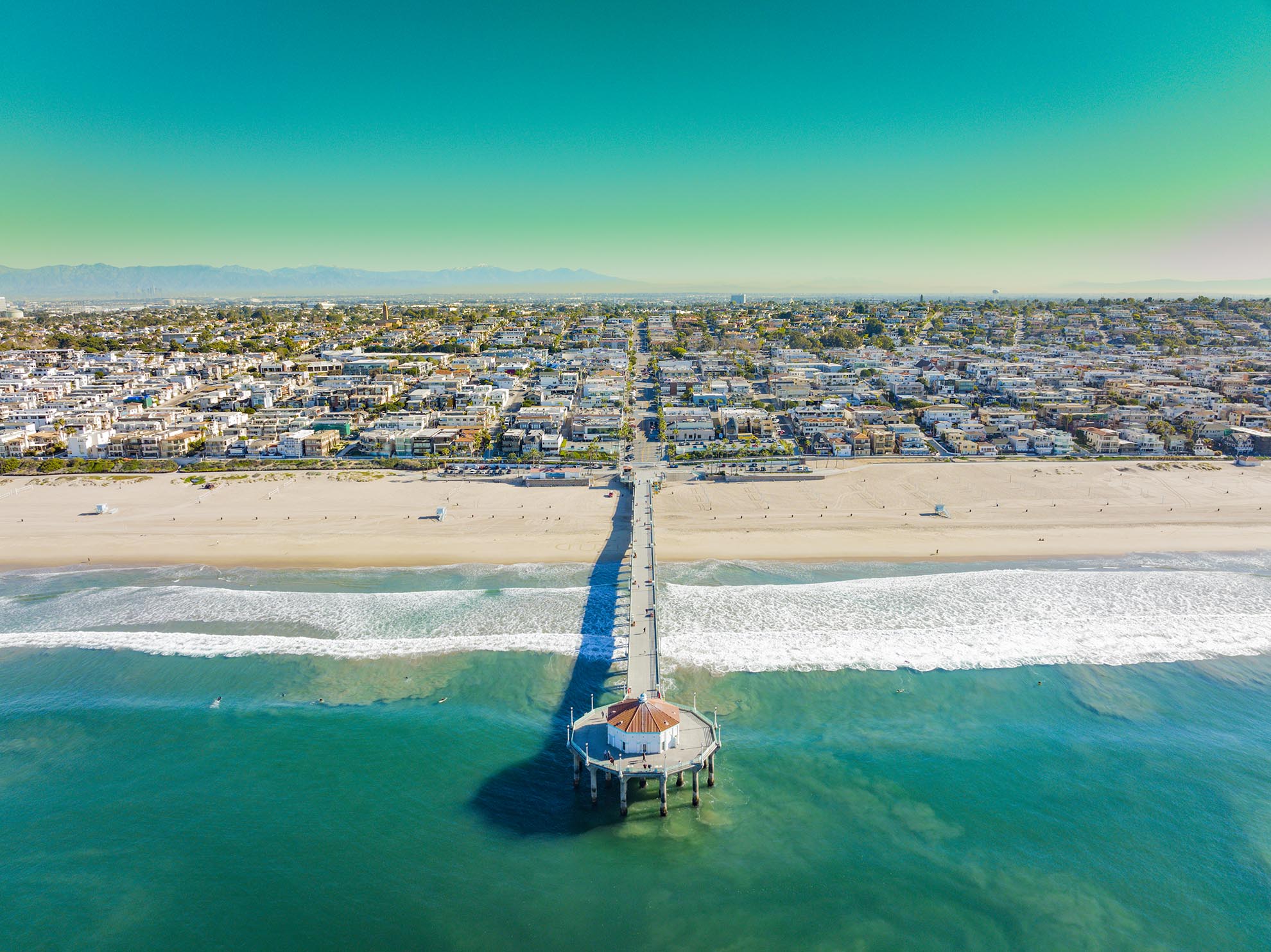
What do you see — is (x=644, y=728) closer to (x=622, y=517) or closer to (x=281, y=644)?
(x=281, y=644)

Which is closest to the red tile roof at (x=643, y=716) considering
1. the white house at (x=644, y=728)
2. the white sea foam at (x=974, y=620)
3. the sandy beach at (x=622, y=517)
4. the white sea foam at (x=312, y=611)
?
the white house at (x=644, y=728)

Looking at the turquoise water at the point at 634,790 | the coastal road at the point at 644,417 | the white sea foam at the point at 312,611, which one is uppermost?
the coastal road at the point at 644,417

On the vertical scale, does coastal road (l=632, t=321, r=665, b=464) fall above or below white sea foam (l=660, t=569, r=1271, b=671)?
above

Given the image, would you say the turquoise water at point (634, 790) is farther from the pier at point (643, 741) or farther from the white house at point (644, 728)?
the white house at point (644, 728)

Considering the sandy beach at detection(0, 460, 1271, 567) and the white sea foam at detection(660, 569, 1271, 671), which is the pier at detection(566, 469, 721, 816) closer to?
the white sea foam at detection(660, 569, 1271, 671)

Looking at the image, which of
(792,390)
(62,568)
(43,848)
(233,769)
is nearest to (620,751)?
(233,769)

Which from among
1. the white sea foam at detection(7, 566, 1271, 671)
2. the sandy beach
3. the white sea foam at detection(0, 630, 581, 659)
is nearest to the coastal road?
the sandy beach

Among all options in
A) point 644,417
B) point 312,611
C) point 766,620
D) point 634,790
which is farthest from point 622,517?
point 644,417
